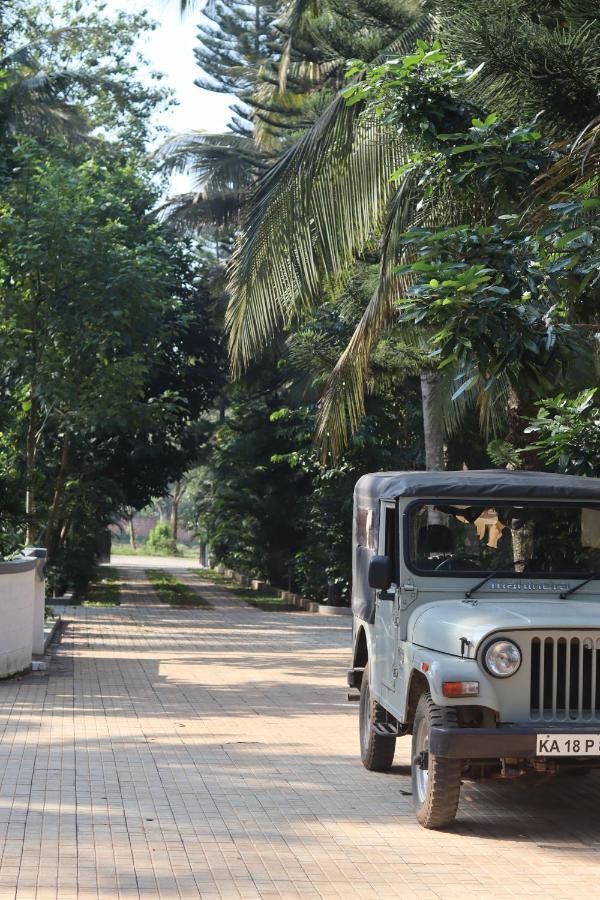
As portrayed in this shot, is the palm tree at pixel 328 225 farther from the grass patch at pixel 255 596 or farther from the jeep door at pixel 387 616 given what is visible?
the grass patch at pixel 255 596

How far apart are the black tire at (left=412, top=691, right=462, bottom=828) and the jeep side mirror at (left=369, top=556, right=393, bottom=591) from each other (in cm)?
82

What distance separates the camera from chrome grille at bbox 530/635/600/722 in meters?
6.70

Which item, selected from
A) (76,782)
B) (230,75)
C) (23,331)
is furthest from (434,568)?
(230,75)

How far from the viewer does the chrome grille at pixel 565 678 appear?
670 cm

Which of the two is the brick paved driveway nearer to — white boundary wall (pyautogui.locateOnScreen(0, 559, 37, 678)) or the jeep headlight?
white boundary wall (pyautogui.locateOnScreen(0, 559, 37, 678))

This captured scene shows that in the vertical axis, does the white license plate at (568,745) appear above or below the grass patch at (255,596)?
above

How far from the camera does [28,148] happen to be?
20.2 m

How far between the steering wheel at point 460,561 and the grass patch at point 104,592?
2071 cm

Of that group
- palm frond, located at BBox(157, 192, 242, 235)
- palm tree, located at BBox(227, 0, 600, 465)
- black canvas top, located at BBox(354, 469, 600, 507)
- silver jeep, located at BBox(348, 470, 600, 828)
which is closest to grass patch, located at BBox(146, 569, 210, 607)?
palm frond, located at BBox(157, 192, 242, 235)

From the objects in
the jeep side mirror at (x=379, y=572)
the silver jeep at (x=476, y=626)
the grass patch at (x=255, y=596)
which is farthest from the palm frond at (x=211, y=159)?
the jeep side mirror at (x=379, y=572)

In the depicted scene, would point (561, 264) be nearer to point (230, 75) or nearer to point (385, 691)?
point (385, 691)

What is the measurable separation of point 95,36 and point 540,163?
34758 millimetres

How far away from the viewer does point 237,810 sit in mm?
7578

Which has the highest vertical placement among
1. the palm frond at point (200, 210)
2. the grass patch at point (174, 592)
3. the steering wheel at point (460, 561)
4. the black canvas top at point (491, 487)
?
the palm frond at point (200, 210)
